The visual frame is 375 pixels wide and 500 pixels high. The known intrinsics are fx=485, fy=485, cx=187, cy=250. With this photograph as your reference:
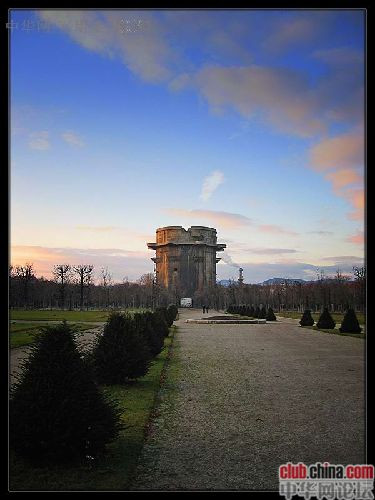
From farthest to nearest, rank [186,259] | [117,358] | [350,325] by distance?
[186,259] → [350,325] → [117,358]

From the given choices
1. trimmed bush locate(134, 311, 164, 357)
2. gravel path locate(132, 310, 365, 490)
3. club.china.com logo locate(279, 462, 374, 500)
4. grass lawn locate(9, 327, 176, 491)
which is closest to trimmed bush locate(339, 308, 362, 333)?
gravel path locate(132, 310, 365, 490)

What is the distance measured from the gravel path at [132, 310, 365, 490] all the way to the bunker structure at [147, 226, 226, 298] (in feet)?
347

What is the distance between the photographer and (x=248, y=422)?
9.12 metres

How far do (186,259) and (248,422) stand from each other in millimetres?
118198

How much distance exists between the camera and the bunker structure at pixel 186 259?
12406 cm

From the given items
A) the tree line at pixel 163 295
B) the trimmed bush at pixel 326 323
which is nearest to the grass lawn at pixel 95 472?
the trimmed bush at pixel 326 323

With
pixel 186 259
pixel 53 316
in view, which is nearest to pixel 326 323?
pixel 53 316

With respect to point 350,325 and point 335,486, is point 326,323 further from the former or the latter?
point 335,486

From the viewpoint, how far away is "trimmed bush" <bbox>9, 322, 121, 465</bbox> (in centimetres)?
627

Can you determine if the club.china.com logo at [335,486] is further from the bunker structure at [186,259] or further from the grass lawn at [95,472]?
the bunker structure at [186,259]

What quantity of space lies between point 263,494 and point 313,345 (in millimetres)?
20545

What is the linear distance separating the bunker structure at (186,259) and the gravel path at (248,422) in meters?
106

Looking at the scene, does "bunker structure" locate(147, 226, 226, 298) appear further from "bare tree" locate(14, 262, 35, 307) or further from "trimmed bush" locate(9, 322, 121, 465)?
"trimmed bush" locate(9, 322, 121, 465)
